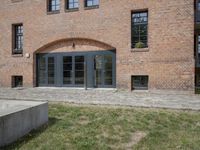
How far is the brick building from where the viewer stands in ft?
35.4

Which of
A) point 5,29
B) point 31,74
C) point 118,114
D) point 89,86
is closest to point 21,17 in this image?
point 5,29

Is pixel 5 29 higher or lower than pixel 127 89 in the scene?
higher

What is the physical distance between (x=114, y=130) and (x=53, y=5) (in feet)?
36.9

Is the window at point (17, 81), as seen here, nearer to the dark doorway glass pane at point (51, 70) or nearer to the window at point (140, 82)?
the dark doorway glass pane at point (51, 70)

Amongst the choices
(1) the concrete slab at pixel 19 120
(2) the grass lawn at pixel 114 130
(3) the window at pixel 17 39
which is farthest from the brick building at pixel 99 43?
(1) the concrete slab at pixel 19 120

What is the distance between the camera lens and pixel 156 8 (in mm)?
11141

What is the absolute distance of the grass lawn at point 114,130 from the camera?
4.21m

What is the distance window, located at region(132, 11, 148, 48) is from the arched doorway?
1.48 m

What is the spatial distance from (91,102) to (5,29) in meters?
9.97

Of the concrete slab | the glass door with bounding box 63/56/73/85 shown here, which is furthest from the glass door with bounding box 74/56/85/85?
the concrete slab

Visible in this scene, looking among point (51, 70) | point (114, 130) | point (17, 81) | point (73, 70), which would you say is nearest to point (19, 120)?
point (114, 130)

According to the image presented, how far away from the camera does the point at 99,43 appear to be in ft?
42.4

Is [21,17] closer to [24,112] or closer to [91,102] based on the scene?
[91,102]

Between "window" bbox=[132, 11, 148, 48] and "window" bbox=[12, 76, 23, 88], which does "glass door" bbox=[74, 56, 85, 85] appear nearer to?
"window" bbox=[132, 11, 148, 48]
